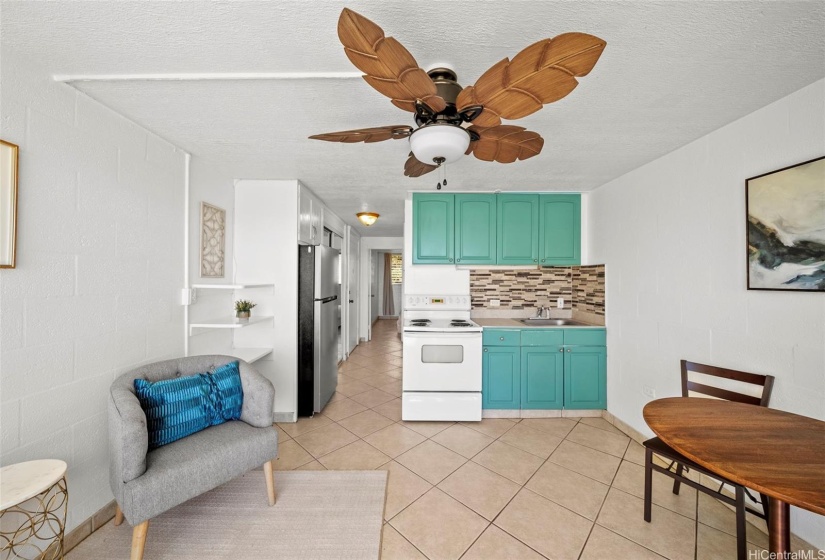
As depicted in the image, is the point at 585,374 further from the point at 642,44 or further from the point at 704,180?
the point at 642,44

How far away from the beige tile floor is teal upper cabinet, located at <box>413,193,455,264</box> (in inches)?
69.0

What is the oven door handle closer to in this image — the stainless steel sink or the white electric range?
the white electric range

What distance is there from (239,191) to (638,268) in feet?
12.5

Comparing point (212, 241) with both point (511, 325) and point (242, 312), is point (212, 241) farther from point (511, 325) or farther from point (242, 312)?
point (511, 325)

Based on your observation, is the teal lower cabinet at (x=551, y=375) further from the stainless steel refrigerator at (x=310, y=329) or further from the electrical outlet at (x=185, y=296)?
the electrical outlet at (x=185, y=296)

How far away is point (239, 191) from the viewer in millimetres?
3078

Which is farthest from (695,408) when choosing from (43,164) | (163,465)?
(43,164)

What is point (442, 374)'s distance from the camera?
303cm

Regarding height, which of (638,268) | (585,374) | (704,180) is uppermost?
(704,180)

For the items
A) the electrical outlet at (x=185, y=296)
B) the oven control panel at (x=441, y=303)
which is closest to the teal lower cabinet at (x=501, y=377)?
the oven control panel at (x=441, y=303)

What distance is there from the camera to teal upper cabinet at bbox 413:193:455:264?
11.2ft

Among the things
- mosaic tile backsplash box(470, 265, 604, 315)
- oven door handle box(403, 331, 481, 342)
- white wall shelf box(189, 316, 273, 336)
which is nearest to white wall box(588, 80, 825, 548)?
mosaic tile backsplash box(470, 265, 604, 315)

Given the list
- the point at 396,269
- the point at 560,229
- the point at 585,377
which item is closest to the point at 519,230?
the point at 560,229

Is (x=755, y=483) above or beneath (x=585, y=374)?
above
